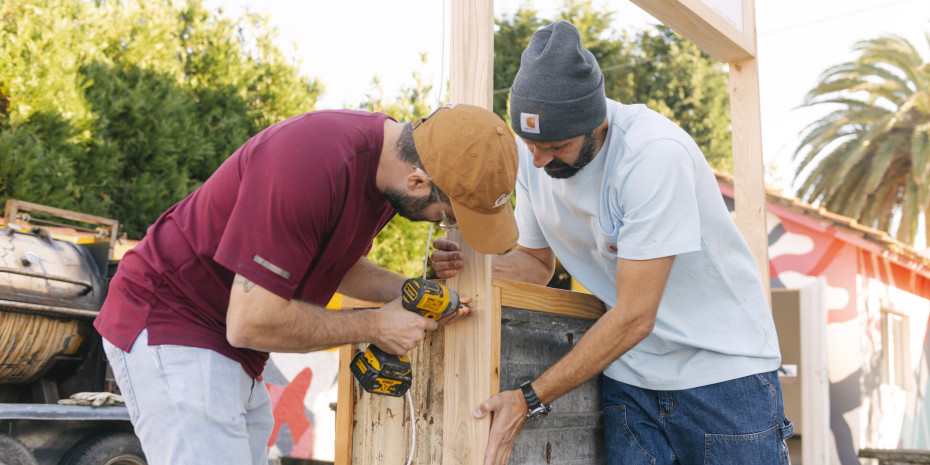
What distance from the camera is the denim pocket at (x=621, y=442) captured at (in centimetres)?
248

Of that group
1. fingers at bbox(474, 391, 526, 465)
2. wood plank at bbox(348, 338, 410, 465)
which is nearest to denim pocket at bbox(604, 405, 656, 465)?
fingers at bbox(474, 391, 526, 465)

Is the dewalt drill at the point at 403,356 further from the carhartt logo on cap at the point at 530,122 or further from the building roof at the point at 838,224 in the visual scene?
the building roof at the point at 838,224

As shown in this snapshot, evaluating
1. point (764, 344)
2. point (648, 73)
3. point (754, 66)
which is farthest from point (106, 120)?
point (648, 73)

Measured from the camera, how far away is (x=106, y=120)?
807 centimetres

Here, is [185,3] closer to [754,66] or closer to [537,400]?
[754,66]

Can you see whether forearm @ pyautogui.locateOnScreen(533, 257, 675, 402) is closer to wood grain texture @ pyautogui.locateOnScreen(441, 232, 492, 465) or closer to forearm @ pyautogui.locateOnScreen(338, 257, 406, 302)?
wood grain texture @ pyautogui.locateOnScreen(441, 232, 492, 465)

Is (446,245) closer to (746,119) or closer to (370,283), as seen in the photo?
(370,283)

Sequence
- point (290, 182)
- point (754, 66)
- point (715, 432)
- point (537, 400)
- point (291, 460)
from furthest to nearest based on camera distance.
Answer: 1. point (291, 460)
2. point (754, 66)
3. point (715, 432)
4. point (537, 400)
5. point (290, 182)

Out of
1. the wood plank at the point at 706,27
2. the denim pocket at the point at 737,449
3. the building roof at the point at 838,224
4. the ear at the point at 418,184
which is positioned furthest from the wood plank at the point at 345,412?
the building roof at the point at 838,224

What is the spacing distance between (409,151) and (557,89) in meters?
0.52

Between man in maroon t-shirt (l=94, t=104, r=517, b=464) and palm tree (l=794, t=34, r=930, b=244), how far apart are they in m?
12.6

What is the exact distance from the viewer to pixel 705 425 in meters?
2.41

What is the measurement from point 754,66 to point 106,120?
273 inches

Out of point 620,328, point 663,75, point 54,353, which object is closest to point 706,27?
point 620,328
